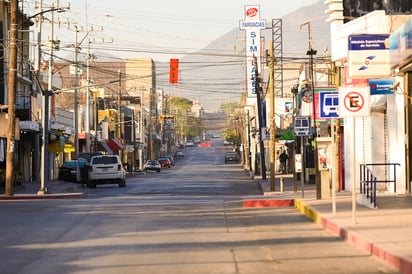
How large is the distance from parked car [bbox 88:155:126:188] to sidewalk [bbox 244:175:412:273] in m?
21.4

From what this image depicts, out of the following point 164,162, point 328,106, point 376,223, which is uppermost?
point 328,106

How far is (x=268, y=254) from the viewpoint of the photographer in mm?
14352

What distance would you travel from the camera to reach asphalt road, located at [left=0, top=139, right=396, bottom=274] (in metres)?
12.8

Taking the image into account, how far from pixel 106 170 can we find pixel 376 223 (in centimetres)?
3228

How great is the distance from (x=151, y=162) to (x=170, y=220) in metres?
72.8

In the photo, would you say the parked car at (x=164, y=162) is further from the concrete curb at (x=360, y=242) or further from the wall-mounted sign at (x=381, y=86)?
the concrete curb at (x=360, y=242)

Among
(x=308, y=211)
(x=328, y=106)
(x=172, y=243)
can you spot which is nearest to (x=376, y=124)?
(x=308, y=211)

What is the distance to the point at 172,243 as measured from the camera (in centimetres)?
1630

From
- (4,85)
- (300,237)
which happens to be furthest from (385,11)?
(4,85)

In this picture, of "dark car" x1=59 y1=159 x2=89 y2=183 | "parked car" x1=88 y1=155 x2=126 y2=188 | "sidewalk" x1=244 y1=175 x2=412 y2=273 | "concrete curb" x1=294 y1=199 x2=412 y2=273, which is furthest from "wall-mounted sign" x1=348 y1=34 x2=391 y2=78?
"dark car" x1=59 y1=159 x2=89 y2=183

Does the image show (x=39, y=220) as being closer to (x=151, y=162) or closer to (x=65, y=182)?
(x=65, y=182)

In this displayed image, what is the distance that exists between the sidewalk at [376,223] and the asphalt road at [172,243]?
0.23 m

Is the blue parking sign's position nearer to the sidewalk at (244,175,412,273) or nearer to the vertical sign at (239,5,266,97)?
the sidewalk at (244,175,412,273)

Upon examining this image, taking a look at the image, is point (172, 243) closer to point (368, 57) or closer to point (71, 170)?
point (368, 57)
